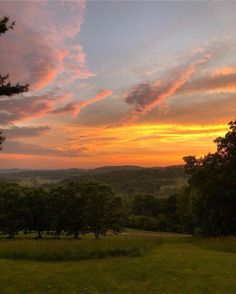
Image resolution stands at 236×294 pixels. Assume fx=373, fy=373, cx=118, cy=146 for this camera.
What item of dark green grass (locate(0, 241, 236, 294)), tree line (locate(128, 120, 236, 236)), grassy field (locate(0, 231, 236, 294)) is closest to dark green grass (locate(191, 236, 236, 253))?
grassy field (locate(0, 231, 236, 294))

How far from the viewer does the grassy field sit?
1538 cm

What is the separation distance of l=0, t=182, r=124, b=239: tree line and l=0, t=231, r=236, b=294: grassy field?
122 feet

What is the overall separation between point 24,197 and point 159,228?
119ft

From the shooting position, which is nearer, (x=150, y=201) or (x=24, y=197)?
(x=24, y=197)

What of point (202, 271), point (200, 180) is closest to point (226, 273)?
point (202, 271)

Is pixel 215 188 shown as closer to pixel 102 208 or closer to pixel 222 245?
pixel 222 245

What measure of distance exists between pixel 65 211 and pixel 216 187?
2807cm

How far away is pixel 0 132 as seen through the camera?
18.7m

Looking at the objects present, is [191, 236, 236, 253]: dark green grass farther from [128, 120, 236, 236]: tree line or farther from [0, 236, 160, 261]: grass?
[128, 120, 236, 236]: tree line

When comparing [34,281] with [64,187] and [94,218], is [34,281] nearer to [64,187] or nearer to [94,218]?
[94,218]

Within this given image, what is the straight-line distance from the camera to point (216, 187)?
140ft

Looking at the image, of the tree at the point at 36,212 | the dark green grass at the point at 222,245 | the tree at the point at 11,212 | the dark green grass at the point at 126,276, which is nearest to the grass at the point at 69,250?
the dark green grass at the point at 126,276

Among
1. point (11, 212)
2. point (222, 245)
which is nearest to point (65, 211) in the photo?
point (11, 212)

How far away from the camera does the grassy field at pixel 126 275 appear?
1538 centimetres
